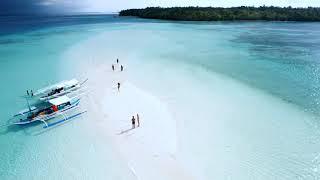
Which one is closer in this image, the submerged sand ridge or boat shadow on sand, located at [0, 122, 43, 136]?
the submerged sand ridge

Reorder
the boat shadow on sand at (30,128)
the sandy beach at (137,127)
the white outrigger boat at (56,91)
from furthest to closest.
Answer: the white outrigger boat at (56,91), the boat shadow on sand at (30,128), the sandy beach at (137,127)

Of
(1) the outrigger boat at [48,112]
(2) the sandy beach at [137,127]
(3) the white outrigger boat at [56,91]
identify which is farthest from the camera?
(3) the white outrigger boat at [56,91]

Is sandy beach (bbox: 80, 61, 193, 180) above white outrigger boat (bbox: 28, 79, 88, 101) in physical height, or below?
below

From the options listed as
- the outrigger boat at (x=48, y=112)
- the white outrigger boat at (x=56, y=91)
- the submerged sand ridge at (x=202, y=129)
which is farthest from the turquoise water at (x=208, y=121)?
the white outrigger boat at (x=56, y=91)

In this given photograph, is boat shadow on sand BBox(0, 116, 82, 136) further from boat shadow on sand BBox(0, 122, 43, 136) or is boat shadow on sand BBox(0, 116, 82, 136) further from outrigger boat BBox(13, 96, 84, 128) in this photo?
outrigger boat BBox(13, 96, 84, 128)

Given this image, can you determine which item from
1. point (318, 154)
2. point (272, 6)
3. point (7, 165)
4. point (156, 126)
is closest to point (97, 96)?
point (156, 126)

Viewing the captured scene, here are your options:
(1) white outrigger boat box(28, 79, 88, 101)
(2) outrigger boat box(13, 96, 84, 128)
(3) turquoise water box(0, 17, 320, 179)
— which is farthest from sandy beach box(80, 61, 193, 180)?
(1) white outrigger boat box(28, 79, 88, 101)

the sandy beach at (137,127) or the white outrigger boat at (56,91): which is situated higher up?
the white outrigger boat at (56,91)

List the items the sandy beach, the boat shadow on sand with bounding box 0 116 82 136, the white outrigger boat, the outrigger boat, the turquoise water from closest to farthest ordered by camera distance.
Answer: the sandy beach → the turquoise water → the boat shadow on sand with bounding box 0 116 82 136 → the outrigger boat → the white outrigger boat

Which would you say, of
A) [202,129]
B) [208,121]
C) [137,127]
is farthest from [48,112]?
[208,121]

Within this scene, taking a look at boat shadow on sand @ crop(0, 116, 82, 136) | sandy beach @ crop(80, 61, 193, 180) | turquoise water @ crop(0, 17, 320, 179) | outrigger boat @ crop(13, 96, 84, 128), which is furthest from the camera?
outrigger boat @ crop(13, 96, 84, 128)

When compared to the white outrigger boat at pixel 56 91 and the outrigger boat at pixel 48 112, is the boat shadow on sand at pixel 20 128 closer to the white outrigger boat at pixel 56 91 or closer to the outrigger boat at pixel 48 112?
the outrigger boat at pixel 48 112

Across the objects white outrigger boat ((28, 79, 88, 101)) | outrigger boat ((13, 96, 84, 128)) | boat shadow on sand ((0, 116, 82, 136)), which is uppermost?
white outrigger boat ((28, 79, 88, 101))
